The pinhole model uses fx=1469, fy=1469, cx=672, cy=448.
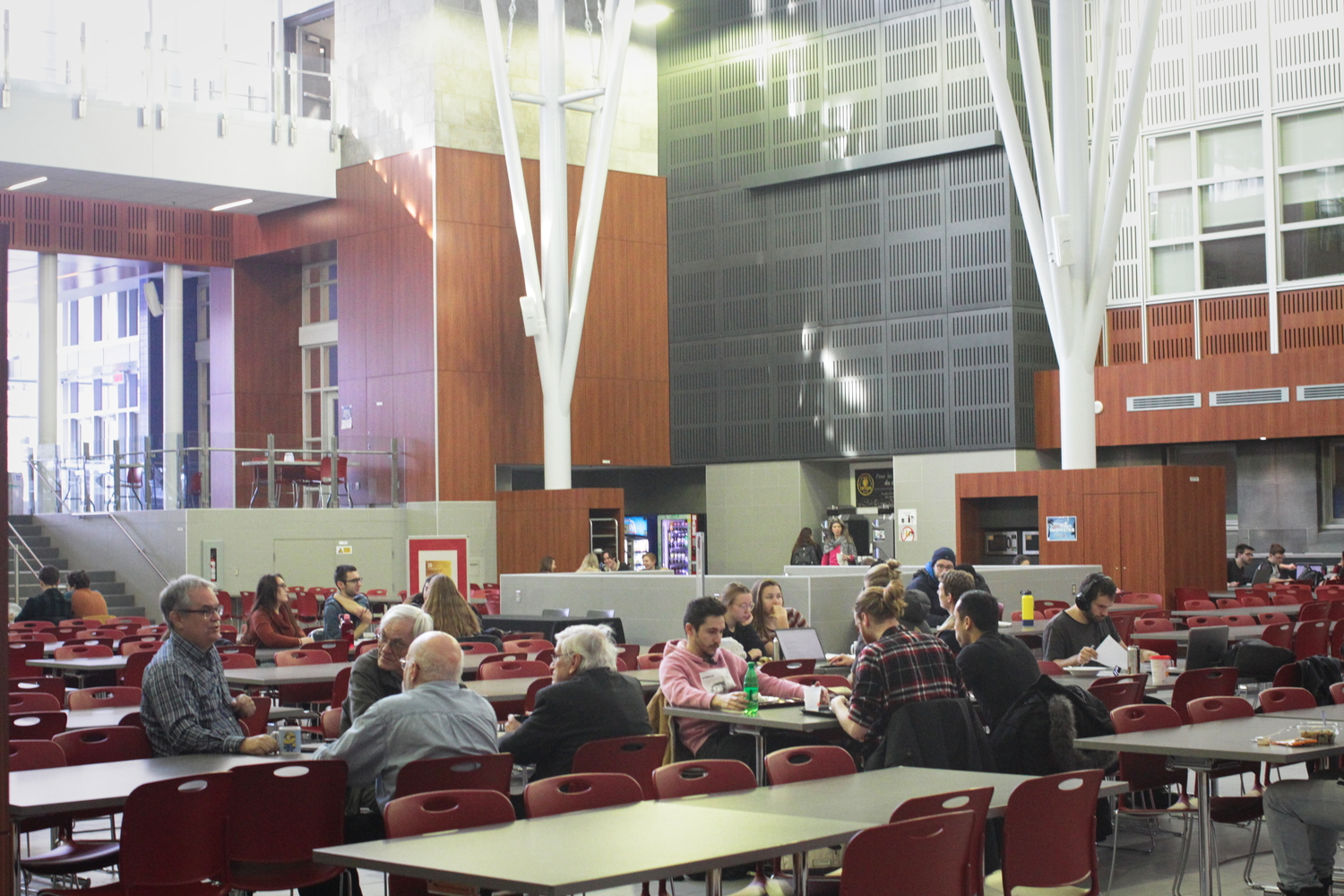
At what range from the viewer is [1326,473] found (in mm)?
20484

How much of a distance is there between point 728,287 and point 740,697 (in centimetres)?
1925

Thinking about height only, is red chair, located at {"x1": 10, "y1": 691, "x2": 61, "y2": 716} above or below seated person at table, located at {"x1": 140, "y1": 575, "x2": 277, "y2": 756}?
below

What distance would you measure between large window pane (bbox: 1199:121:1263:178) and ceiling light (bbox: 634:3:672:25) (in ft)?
29.0

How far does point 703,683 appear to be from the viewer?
6.80 metres

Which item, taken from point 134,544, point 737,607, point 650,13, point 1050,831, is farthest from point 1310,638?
point 134,544

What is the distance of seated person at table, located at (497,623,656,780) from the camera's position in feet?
18.8

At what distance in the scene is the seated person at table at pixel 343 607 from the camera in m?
11.5

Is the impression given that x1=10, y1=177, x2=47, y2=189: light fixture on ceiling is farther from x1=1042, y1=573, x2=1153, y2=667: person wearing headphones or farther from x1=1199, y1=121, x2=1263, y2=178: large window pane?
x1=1042, y1=573, x2=1153, y2=667: person wearing headphones

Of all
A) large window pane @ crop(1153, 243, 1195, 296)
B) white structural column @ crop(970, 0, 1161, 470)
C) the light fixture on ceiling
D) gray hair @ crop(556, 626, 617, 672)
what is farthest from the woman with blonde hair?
the light fixture on ceiling

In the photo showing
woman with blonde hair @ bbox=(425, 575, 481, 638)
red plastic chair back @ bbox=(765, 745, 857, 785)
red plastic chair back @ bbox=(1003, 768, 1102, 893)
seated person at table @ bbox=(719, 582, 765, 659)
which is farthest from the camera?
woman with blonde hair @ bbox=(425, 575, 481, 638)

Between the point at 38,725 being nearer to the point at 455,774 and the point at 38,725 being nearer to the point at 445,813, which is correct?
the point at 455,774

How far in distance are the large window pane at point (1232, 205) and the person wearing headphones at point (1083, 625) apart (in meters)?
13.8

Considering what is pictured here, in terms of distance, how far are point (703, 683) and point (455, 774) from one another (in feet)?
6.68

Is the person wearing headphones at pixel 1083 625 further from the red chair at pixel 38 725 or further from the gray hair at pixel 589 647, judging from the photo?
the red chair at pixel 38 725
